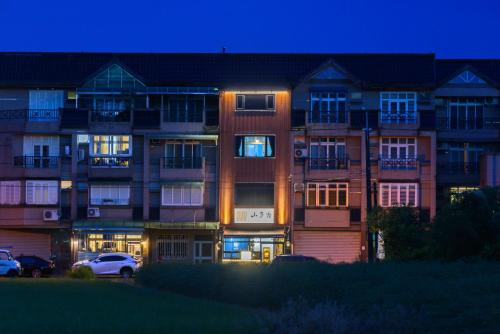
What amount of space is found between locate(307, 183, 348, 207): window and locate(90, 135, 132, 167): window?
11.9 m

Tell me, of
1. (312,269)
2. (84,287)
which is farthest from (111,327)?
(84,287)

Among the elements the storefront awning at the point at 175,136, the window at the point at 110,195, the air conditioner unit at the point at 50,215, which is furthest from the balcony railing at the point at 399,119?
the air conditioner unit at the point at 50,215

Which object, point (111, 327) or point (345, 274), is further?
point (345, 274)

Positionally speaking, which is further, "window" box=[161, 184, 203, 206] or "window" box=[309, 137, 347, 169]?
"window" box=[161, 184, 203, 206]

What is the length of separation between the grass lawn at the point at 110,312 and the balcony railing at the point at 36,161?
81.2ft

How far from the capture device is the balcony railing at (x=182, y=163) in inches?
2504

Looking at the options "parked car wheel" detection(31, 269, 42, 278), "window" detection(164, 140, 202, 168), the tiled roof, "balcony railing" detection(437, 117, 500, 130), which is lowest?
"parked car wheel" detection(31, 269, 42, 278)

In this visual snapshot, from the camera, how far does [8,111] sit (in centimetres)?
6406

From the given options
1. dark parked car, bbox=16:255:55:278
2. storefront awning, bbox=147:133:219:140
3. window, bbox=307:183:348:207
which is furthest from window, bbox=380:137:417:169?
dark parked car, bbox=16:255:55:278

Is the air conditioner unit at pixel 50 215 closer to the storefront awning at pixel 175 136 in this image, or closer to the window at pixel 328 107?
the storefront awning at pixel 175 136

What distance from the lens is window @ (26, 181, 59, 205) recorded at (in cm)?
6334

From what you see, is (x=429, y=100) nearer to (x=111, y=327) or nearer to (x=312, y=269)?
(x=312, y=269)

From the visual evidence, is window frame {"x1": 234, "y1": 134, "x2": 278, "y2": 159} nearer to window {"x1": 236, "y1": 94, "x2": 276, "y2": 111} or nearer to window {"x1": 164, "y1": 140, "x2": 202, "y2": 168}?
window {"x1": 236, "y1": 94, "x2": 276, "y2": 111}

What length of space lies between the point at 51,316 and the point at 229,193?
37.1m
